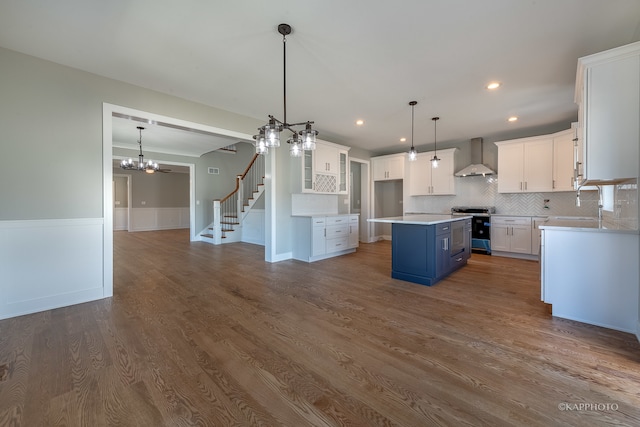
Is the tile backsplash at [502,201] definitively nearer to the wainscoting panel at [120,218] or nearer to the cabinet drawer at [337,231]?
the cabinet drawer at [337,231]

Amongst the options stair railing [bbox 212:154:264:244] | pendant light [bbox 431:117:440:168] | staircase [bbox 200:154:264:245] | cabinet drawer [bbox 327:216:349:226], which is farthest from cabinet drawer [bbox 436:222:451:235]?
stair railing [bbox 212:154:264:244]

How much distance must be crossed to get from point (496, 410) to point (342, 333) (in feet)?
3.82

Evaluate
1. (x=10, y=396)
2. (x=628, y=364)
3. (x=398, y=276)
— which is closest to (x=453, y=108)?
(x=398, y=276)

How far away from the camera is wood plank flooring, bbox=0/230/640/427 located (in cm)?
144

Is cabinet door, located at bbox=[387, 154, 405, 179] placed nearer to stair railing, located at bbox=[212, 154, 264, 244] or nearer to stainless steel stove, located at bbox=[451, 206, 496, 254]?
stainless steel stove, located at bbox=[451, 206, 496, 254]

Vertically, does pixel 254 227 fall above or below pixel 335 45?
below

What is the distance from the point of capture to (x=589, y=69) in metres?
2.33

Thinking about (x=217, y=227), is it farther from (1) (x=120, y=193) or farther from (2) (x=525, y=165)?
(2) (x=525, y=165)

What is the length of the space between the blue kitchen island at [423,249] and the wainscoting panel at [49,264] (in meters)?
3.74

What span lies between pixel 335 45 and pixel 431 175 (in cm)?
492

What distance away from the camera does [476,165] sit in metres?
→ 5.96

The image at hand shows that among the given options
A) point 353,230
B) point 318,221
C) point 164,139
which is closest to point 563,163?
point 353,230

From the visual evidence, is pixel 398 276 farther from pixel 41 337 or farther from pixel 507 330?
pixel 41 337

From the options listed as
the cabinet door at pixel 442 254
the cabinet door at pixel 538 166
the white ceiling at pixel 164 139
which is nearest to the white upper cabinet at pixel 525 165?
the cabinet door at pixel 538 166
